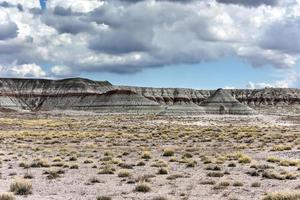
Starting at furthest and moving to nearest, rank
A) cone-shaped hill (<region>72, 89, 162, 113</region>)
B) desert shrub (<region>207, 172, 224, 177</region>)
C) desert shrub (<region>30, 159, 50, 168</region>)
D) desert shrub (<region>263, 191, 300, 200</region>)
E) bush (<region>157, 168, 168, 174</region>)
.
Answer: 1. cone-shaped hill (<region>72, 89, 162, 113</region>)
2. desert shrub (<region>30, 159, 50, 168</region>)
3. bush (<region>157, 168, 168, 174</region>)
4. desert shrub (<region>207, 172, 224, 177</region>)
5. desert shrub (<region>263, 191, 300, 200</region>)

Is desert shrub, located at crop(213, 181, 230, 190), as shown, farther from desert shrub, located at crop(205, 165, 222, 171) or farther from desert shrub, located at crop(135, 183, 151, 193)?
desert shrub, located at crop(205, 165, 222, 171)

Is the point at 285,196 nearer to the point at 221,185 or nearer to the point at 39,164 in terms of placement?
the point at 221,185

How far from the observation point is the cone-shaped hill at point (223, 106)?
140 meters

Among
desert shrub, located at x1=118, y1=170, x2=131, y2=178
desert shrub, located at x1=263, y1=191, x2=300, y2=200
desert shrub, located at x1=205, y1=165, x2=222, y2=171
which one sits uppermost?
desert shrub, located at x1=263, y1=191, x2=300, y2=200

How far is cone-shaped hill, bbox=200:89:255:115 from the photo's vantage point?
139875 millimetres

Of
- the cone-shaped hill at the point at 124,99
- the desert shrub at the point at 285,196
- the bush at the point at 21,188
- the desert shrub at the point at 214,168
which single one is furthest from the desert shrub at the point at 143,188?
the cone-shaped hill at the point at 124,99

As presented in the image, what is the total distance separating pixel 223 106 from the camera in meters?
142

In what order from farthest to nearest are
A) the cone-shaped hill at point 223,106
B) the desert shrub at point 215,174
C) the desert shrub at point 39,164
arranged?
the cone-shaped hill at point 223,106 < the desert shrub at point 39,164 < the desert shrub at point 215,174

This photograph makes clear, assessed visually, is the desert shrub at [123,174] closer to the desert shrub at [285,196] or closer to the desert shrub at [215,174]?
the desert shrub at [215,174]

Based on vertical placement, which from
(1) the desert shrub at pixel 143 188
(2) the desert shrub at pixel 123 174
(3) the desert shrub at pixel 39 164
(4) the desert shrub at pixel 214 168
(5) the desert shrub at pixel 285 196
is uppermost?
(5) the desert shrub at pixel 285 196

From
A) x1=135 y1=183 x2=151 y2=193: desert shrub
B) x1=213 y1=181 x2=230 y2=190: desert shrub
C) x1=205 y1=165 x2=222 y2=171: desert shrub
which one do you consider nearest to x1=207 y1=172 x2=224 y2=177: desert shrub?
x1=205 y1=165 x2=222 y2=171: desert shrub

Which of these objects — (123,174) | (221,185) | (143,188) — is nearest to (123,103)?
(123,174)

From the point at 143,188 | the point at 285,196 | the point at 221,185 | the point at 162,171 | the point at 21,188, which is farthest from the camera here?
the point at 162,171

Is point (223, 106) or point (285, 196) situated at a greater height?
point (223, 106)
